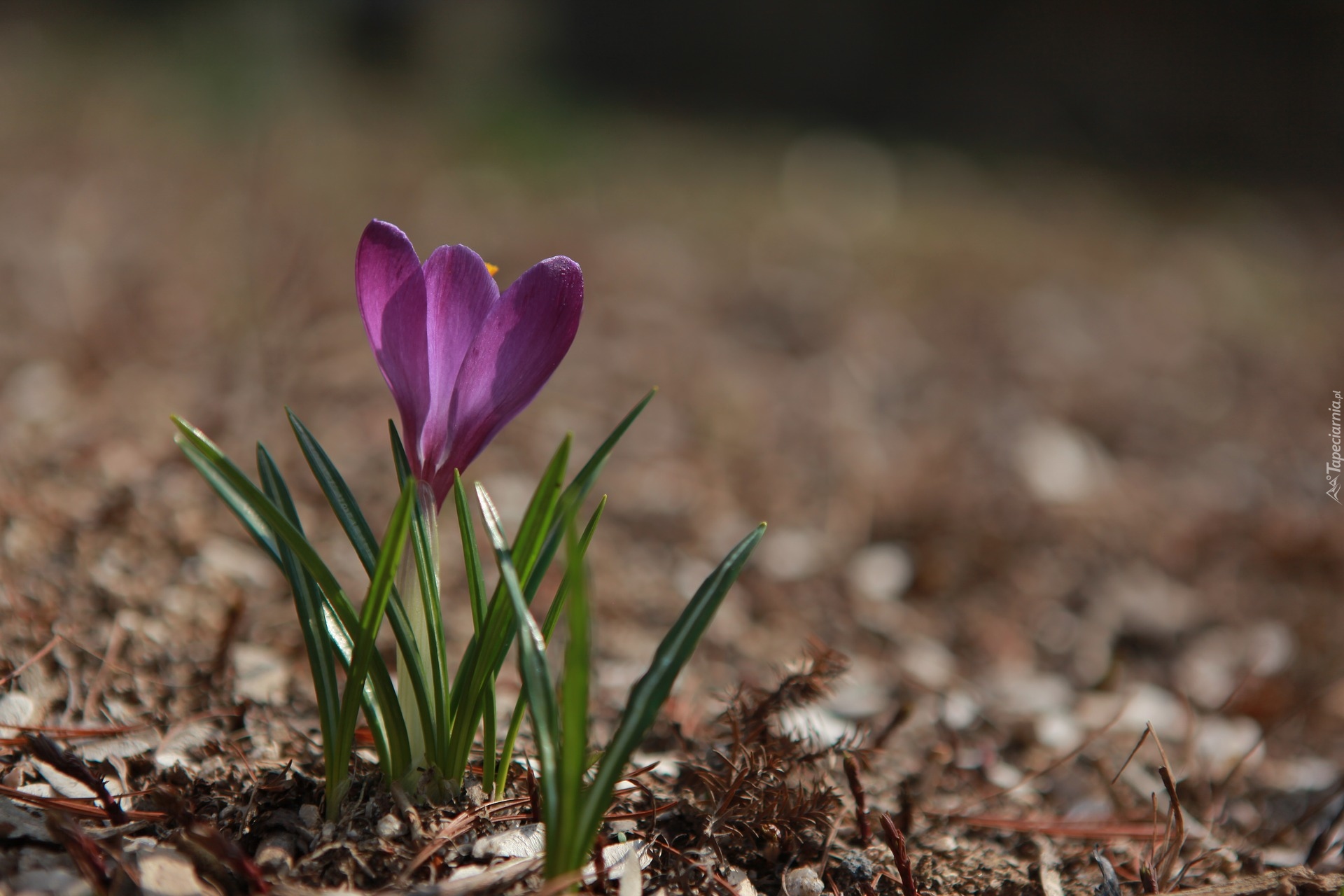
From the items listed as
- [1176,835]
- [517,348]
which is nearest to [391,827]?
[517,348]

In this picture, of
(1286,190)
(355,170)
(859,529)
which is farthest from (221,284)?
(1286,190)

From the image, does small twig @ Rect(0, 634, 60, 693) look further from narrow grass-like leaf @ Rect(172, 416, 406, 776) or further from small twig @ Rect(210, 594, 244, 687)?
narrow grass-like leaf @ Rect(172, 416, 406, 776)

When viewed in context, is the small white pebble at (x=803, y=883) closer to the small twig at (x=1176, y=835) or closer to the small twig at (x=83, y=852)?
the small twig at (x=1176, y=835)

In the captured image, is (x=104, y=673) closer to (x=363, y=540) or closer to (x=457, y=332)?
(x=363, y=540)

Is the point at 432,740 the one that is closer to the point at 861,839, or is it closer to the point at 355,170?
the point at 861,839

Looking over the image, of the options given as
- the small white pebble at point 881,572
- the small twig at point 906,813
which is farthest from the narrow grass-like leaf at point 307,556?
the small white pebble at point 881,572
